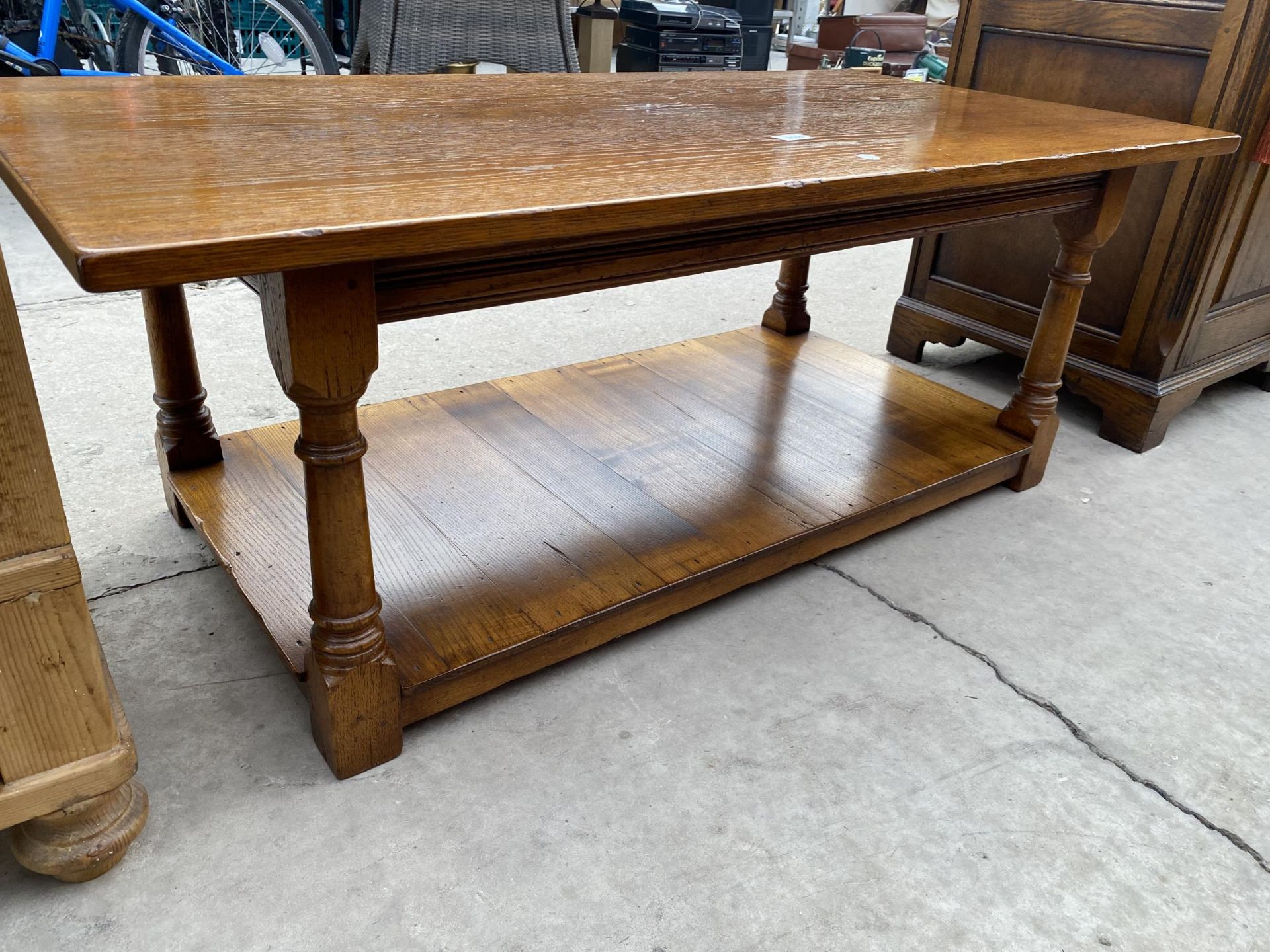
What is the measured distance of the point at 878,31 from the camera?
23.1 feet

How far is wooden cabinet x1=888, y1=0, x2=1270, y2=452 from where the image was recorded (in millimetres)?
1897

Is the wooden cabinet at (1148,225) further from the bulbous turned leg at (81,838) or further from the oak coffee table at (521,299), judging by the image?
the bulbous turned leg at (81,838)

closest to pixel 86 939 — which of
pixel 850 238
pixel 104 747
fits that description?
pixel 104 747

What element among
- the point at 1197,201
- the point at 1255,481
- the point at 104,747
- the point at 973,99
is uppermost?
the point at 973,99

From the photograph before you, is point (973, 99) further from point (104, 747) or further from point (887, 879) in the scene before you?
point (104, 747)

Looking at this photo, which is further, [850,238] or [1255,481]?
[1255,481]

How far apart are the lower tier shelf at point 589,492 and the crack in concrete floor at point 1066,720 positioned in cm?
12

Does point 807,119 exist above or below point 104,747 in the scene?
above

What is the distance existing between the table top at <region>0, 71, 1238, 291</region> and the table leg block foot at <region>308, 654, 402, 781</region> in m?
0.53

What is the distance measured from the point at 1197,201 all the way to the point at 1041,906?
1.55 m

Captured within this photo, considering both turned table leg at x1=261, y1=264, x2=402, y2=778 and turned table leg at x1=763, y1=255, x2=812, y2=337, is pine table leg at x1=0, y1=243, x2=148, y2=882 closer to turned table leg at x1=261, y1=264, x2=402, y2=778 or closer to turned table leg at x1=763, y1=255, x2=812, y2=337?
turned table leg at x1=261, y1=264, x2=402, y2=778

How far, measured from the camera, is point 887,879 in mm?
1113

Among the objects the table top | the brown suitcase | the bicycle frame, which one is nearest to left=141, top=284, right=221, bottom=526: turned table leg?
the table top

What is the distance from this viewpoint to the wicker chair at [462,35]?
277 centimetres
